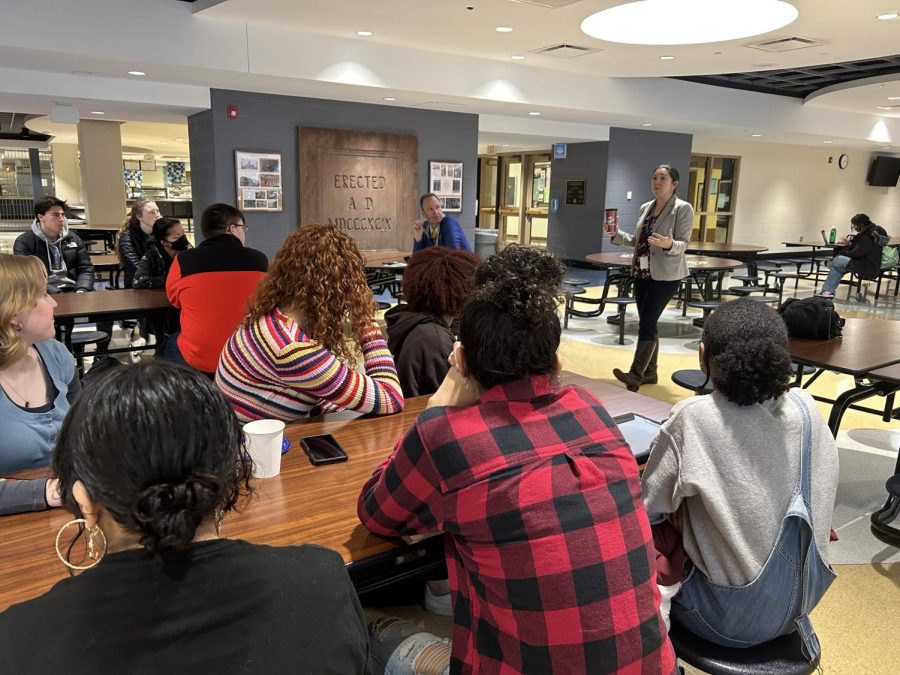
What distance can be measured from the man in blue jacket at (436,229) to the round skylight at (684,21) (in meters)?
1.90

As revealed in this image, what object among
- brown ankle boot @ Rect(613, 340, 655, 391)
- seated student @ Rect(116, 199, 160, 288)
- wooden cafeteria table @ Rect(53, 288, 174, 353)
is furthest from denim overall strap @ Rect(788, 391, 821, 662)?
seated student @ Rect(116, 199, 160, 288)

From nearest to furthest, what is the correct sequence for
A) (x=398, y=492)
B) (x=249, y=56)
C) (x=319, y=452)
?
1. (x=398, y=492)
2. (x=319, y=452)
3. (x=249, y=56)

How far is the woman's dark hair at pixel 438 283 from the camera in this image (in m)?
2.28

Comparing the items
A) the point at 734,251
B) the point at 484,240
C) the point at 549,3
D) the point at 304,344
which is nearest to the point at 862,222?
the point at 734,251

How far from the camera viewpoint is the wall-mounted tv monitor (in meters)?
14.9

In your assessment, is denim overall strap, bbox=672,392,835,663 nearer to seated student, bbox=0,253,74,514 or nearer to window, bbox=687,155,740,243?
seated student, bbox=0,253,74,514

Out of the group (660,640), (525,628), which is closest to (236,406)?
(525,628)

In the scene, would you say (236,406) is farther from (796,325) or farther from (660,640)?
(796,325)

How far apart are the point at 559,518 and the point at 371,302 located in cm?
122

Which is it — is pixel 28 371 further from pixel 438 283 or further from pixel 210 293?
pixel 210 293

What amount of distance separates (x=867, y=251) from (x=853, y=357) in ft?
21.1

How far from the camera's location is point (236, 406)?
1933 mm

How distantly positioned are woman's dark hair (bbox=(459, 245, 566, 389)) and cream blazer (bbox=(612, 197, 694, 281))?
133 inches

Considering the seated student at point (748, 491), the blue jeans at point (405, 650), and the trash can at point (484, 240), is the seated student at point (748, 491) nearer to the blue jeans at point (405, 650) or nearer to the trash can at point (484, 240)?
the blue jeans at point (405, 650)
